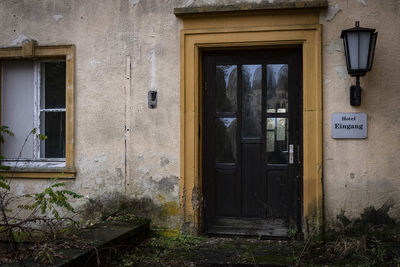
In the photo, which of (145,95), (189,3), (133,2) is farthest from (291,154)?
(133,2)

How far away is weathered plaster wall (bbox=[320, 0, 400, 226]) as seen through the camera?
4535mm

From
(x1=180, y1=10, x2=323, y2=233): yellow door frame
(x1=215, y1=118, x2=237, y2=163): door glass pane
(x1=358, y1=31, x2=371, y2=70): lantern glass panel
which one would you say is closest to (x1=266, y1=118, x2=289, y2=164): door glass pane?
(x1=180, y1=10, x2=323, y2=233): yellow door frame

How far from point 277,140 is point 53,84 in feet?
10.4

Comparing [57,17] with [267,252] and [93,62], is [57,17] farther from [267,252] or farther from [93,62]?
[267,252]

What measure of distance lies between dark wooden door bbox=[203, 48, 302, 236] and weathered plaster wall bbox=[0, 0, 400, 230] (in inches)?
16.9

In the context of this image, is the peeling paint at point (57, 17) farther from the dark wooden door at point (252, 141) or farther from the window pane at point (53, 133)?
the dark wooden door at point (252, 141)

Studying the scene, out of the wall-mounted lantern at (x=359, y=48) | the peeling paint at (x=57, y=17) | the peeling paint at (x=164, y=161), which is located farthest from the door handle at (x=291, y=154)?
the peeling paint at (x=57, y=17)

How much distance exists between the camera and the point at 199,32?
4.93 m

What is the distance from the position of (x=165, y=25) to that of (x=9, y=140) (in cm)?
277

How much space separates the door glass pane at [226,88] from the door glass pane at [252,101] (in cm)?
13

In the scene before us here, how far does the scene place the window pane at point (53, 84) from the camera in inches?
218

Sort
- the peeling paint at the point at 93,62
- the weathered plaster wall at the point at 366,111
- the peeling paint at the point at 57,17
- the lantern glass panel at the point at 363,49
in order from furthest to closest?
1. the peeling paint at the point at 57,17
2. the peeling paint at the point at 93,62
3. the weathered plaster wall at the point at 366,111
4. the lantern glass panel at the point at 363,49

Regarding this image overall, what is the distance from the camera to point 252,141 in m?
5.05

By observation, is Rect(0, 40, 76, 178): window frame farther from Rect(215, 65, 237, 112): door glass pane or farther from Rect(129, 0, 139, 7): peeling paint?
Rect(215, 65, 237, 112): door glass pane
